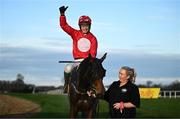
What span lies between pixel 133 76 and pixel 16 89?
3548 cm

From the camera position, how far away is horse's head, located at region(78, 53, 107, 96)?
874cm

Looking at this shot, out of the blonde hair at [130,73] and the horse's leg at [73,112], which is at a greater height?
the blonde hair at [130,73]

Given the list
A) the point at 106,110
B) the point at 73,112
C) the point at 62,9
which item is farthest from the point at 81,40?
the point at 106,110

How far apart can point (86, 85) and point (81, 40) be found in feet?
2.86

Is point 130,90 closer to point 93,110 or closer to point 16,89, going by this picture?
point 93,110

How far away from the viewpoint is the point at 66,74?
32.0 ft

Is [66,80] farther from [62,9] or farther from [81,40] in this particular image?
[62,9]

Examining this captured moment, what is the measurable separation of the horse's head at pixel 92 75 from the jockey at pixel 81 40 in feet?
1.40

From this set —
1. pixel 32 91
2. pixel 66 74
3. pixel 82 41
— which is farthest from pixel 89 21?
pixel 32 91

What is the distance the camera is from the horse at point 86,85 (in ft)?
29.1

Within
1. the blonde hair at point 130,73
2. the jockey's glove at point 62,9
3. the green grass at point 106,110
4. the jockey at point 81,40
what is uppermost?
the jockey's glove at point 62,9

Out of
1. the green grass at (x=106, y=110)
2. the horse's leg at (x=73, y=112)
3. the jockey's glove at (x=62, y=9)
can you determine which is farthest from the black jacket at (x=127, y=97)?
the green grass at (x=106, y=110)

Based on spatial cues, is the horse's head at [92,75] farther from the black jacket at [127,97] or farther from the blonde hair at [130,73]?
the blonde hair at [130,73]

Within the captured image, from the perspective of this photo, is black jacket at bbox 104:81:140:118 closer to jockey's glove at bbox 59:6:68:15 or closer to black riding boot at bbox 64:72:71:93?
black riding boot at bbox 64:72:71:93
